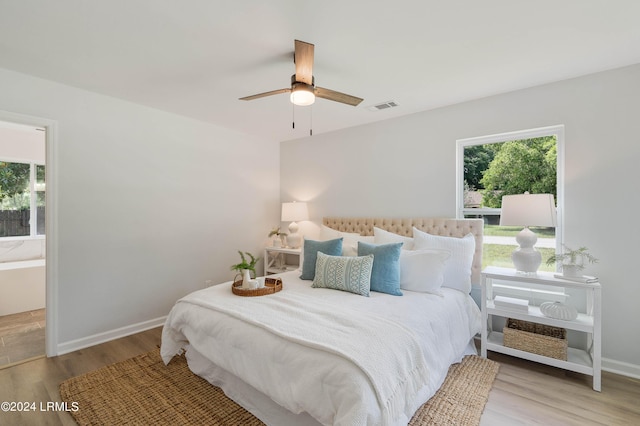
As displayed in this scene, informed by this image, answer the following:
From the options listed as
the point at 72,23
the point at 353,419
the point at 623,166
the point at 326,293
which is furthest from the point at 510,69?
the point at 72,23

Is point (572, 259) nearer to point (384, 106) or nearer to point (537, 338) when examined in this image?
point (537, 338)

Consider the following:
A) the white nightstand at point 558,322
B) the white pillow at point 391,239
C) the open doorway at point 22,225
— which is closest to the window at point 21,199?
the open doorway at point 22,225

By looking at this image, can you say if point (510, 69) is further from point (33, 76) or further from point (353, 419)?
point (33, 76)

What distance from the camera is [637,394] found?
2.20 metres

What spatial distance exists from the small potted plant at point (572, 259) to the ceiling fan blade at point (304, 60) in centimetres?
253

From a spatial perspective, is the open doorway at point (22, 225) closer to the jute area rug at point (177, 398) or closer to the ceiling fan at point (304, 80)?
the jute area rug at point (177, 398)

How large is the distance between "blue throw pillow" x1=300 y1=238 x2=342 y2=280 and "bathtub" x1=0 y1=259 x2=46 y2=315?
3871mm

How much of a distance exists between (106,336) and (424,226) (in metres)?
3.68

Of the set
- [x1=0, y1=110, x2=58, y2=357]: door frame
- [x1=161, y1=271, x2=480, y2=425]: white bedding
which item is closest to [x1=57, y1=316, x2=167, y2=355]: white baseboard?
[x1=0, y1=110, x2=58, y2=357]: door frame

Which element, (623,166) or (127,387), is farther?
(623,166)

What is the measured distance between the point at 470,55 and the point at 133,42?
8.15 feet

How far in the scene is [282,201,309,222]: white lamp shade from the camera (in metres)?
4.46

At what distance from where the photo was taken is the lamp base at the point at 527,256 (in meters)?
2.61

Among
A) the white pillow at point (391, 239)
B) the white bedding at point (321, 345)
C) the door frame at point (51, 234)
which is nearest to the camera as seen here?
→ the white bedding at point (321, 345)
